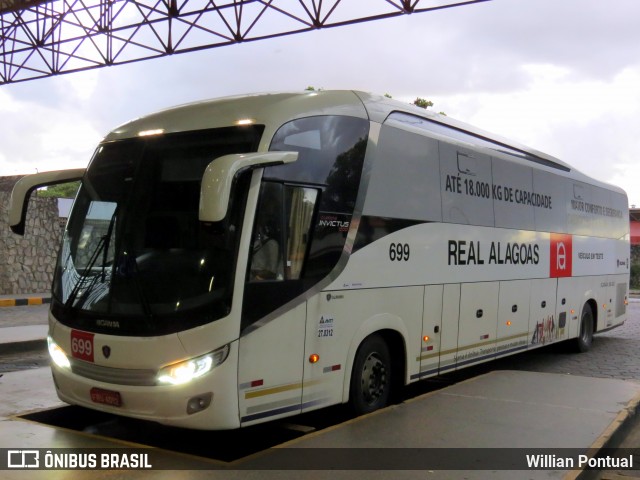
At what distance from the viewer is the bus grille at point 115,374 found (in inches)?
207

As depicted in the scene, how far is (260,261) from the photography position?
18.0 ft

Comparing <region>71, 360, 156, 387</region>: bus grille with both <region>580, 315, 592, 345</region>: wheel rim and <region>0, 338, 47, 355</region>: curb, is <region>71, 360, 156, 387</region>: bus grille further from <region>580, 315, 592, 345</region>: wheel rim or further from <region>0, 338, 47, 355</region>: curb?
<region>580, 315, 592, 345</region>: wheel rim

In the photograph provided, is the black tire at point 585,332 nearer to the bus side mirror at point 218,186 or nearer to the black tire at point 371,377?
the black tire at point 371,377

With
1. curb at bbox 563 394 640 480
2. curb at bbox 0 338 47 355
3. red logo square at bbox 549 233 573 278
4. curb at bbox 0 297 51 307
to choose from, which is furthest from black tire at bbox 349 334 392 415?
curb at bbox 0 297 51 307

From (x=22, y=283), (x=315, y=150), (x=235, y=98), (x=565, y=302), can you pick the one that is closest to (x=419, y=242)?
(x=315, y=150)

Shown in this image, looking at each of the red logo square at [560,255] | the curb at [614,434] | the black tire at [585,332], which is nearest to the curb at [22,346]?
the red logo square at [560,255]

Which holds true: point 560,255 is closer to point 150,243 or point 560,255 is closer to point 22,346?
point 150,243

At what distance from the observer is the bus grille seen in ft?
17.3

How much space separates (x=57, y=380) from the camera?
596 centimetres

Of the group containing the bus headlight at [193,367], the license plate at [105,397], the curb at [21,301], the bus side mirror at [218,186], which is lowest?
the curb at [21,301]

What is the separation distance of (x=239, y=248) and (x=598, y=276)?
988 cm

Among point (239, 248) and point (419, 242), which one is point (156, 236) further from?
point (419, 242)

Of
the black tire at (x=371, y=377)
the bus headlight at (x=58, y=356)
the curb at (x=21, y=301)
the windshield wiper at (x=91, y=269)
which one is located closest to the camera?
the windshield wiper at (x=91, y=269)

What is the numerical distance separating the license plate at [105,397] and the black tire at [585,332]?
30.8ft
